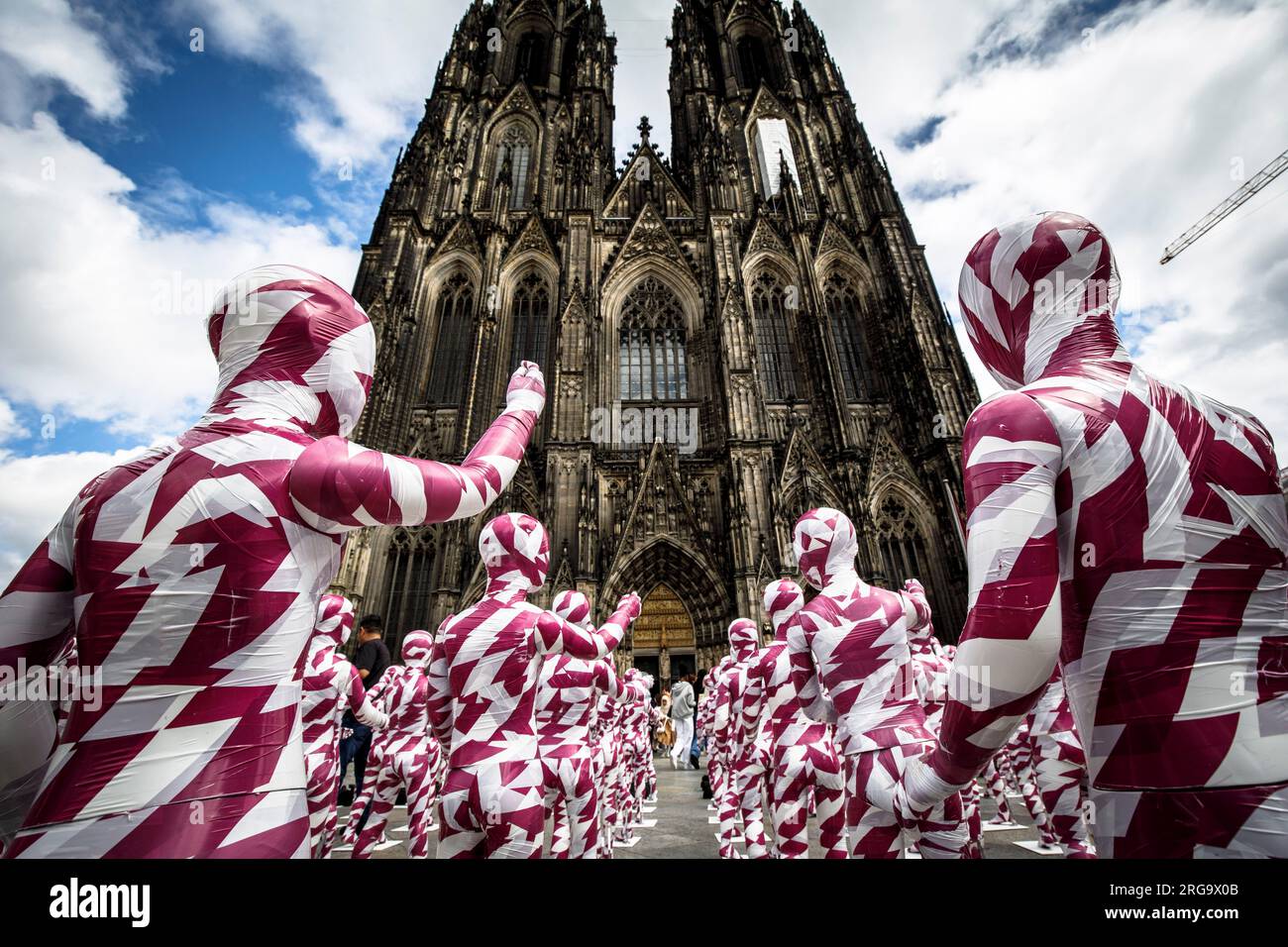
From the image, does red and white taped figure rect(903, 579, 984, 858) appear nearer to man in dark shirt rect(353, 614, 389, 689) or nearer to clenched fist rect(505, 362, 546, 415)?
clenched fist rect(505, 362, 546, 415)

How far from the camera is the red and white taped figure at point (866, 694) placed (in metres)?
1.88

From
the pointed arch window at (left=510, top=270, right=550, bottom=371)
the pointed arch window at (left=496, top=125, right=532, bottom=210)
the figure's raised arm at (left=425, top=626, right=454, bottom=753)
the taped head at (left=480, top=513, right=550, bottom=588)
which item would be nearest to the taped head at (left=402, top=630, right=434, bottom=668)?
the figure's raised arm at (left=425, top=626, right=454, bottom=753)

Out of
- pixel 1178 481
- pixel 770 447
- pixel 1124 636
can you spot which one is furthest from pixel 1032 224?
pixel 770 447

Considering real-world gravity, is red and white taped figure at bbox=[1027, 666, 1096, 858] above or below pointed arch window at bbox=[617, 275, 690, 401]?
below

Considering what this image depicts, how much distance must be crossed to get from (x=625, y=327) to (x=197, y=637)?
17369 millimetres

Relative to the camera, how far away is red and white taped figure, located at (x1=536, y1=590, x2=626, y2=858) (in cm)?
288

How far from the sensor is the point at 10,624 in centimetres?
99

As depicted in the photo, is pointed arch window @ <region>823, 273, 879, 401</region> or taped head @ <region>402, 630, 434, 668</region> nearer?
taped head @ <region>402, 630, 434, 668</region>

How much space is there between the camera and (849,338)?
17.3 m

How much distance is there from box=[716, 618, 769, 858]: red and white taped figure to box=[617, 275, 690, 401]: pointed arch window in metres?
12.6

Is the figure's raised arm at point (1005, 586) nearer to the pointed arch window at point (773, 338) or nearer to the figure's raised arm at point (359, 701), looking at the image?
the figure's raised arm at point (359, 701)

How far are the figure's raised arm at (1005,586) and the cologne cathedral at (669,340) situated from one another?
452 inches
